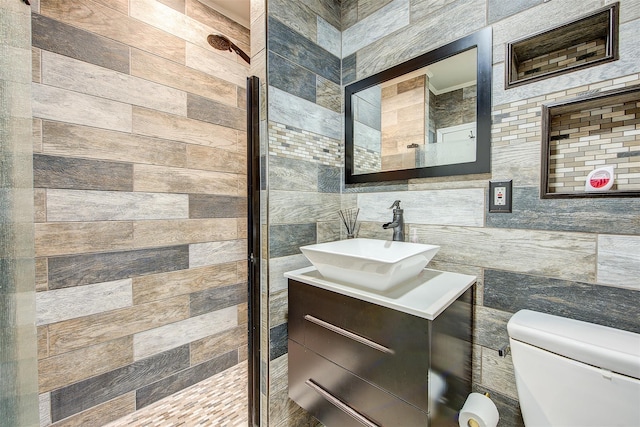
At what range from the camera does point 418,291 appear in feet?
3.13

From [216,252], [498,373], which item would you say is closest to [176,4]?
[216,252]

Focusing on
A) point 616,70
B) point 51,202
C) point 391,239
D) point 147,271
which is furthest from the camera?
point 147,271

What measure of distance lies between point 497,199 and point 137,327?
205cm

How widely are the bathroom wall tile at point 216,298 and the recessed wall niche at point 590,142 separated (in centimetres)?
194

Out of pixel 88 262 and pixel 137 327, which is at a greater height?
pixel 88 262

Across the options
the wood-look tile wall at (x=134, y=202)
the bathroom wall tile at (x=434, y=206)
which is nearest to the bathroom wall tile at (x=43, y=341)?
the wood-look tile wall at (x=134, y=202)

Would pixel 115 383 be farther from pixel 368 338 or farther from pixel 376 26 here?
pixel 376 26

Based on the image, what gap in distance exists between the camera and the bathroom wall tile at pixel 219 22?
170cm

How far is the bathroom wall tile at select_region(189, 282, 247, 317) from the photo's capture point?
1.73 metres

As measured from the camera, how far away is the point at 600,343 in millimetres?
704

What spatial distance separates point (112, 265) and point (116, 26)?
4.47 ft

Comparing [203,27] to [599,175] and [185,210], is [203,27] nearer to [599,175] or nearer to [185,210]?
[185,210]

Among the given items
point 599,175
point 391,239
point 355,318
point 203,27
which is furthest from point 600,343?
point 203,27

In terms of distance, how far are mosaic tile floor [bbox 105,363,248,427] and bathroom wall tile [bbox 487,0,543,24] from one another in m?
2.43
